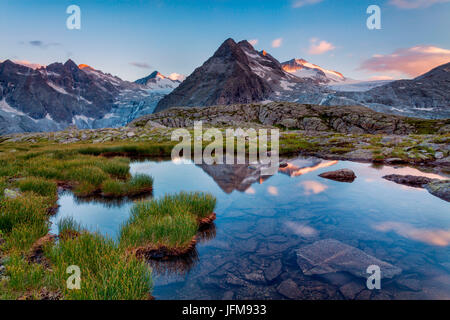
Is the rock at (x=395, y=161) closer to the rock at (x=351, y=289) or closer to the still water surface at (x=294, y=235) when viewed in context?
the still water surface at (x=294, y=235)

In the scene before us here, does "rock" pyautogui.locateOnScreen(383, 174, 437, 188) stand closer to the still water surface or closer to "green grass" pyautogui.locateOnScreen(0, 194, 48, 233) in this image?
the still water surface

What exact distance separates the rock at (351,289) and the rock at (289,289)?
92 centimetres

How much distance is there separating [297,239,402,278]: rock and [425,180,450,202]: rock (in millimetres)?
8059

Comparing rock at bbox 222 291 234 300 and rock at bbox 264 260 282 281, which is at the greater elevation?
rock at bbox 264 260 282 281

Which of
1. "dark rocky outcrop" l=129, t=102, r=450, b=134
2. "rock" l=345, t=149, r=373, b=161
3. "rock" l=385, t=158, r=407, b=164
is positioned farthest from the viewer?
"dark rocky outcrop" l=129, t=102, r=450, b=134

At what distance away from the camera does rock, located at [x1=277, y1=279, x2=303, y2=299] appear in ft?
15.5

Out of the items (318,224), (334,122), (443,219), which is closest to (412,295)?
(318,224)

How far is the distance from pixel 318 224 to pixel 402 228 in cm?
276

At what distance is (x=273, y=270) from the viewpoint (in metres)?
5.56

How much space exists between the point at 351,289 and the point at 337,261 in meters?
0.95

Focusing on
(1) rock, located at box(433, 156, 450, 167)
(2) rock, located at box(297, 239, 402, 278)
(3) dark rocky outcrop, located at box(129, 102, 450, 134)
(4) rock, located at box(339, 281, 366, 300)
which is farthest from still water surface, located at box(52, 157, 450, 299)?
(3) dark rocky outcrop, located at box(129, 102, 450, 134)

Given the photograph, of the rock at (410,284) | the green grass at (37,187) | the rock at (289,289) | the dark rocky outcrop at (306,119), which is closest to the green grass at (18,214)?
the green grass at (37,187)

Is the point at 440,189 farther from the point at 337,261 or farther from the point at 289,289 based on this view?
the point at 289,289
